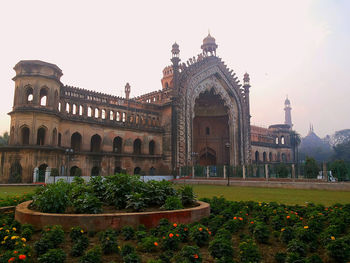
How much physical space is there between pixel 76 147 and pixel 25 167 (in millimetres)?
7714

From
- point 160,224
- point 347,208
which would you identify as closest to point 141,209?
point 160,224

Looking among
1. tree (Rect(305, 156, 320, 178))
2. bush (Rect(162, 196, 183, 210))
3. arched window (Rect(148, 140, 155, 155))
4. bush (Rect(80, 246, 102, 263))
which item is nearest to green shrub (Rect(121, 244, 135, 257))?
bush (Rect(80, 246, 102, 263))

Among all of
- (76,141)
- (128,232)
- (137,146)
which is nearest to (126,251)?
(128,232)

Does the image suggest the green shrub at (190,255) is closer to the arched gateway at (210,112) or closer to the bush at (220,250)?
the bush at (220,250)

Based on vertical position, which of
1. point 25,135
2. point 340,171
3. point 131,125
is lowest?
point 340,171

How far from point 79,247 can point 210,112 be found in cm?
4732

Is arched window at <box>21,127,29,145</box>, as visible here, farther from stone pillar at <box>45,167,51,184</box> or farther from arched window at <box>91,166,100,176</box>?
arched window at <box>91,166,100,176</box>

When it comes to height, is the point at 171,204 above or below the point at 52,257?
above

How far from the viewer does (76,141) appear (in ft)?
111

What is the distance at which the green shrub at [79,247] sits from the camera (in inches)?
200

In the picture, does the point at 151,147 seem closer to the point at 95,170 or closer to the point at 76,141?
the point at 95,170

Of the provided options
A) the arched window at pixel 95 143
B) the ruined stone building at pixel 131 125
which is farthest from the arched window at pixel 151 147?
the arched window at pixel 95 143

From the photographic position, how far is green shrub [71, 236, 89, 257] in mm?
5082

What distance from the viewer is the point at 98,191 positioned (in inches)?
330
